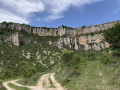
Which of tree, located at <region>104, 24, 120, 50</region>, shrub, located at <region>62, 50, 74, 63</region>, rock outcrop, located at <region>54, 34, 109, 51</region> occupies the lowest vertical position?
shrub, located at <region>62, 50, 74, 63</region>

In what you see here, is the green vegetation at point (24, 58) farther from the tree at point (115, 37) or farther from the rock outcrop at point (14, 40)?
the tree at point (115, 37)

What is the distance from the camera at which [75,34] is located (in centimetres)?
13450

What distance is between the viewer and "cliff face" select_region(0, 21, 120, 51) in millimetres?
107162

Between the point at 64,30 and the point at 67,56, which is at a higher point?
the point at 64,30

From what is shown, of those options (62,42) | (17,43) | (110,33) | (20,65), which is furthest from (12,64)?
(62,42)

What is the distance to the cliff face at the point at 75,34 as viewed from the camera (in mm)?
107162

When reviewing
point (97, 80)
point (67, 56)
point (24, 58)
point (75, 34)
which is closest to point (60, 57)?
point (24, 58)

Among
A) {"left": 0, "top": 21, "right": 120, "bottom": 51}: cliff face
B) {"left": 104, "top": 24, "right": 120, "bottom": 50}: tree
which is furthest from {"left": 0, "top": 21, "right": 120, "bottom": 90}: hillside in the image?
{"left": 104, "top": 24, "right": 120, "bottom": 50}: tree

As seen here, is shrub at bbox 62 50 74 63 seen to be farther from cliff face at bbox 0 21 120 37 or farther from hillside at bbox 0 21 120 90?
cliff face at bbox 0 21 120 37

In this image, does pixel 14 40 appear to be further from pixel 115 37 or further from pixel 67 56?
pixel 115 37

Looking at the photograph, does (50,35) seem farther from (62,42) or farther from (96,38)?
(96,38)

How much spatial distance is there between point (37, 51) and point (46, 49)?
26.6 ft

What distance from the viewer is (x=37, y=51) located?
8106 centimetres

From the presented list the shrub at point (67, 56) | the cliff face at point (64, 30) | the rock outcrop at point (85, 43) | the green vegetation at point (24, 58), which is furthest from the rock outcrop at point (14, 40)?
the shrub at point (67, 56)
